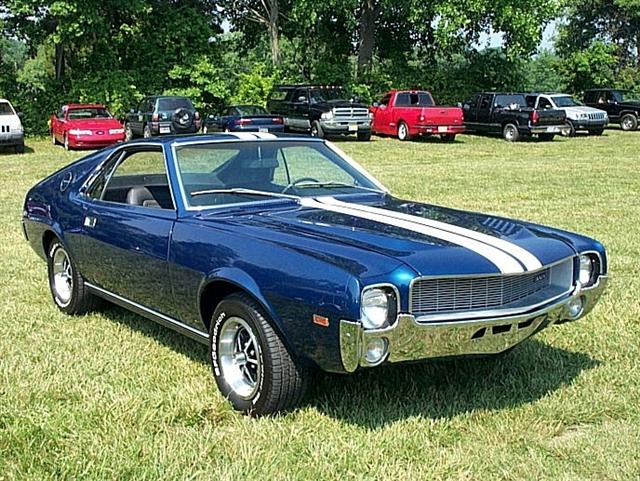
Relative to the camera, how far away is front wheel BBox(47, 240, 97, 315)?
6.03 m

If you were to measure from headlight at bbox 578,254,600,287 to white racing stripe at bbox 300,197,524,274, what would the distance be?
0.76 m

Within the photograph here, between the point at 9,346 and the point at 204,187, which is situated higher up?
the point at 204,187

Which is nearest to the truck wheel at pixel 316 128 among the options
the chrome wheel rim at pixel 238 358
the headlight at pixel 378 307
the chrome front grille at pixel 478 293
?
the chrome wheel rim at pixel 238 358

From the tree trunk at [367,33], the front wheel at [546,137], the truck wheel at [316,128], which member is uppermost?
the tree trunk at [367,33]

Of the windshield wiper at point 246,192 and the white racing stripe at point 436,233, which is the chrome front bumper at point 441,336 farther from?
the windshield wiper at point 246,192

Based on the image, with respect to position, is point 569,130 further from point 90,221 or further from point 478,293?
point 478,293

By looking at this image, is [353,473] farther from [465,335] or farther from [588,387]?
[588,387]

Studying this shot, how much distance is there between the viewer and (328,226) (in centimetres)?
451

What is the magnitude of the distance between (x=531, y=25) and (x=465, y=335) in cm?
3207

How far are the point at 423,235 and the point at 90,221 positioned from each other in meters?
2.50

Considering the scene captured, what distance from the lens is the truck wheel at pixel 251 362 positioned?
405 centimetres

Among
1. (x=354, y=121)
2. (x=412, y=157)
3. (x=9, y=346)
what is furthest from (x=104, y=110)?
(x=9, y=346)

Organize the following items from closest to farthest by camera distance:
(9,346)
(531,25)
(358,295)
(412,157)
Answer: (358,295)
(9,346)
(412,157)
(531,25)

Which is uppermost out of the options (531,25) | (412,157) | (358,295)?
(531,25)
